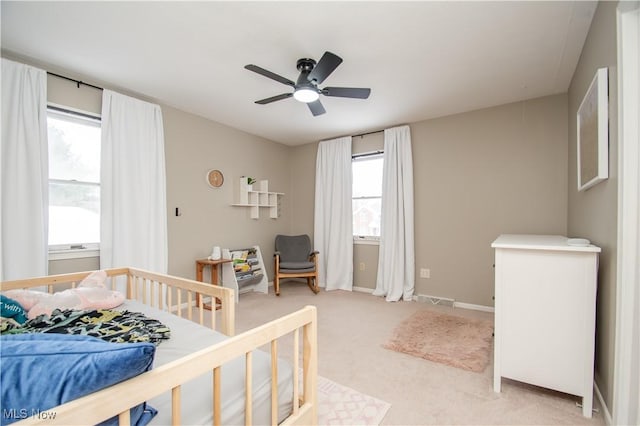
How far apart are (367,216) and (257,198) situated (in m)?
1.72

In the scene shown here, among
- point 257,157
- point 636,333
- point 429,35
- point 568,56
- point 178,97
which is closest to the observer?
point 636,333

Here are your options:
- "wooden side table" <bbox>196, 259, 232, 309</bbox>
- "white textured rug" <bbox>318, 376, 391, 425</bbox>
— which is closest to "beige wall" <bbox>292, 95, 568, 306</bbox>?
"white textured rug" <bbox>318, 376, 391, 425</bbox>

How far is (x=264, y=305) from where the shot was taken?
3.56 metres

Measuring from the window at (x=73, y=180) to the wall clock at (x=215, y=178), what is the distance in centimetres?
119

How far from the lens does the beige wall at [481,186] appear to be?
9.98 ft

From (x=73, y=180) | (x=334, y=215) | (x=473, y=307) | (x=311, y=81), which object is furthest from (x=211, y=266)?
(x=473, y=307)

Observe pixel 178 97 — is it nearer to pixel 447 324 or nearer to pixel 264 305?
pixel 264 305

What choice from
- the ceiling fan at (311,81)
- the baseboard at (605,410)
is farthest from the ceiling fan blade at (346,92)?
the baseboard at (605,410)

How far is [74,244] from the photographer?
2627 millimetres

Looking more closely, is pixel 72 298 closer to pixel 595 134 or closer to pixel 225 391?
pixel 225 391

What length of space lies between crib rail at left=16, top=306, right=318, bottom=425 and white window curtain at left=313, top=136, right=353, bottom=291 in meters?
3.13

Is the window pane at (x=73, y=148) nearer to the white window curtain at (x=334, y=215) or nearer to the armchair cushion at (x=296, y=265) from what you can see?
the armchair cushion at (x=296, y=265)

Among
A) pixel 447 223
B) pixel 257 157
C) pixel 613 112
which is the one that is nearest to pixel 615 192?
pixel 613 112

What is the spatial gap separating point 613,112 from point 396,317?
246 centimetres
